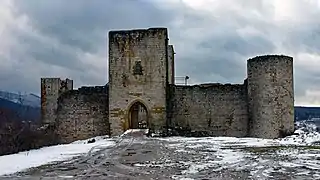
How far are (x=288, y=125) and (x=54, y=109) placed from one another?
15.2 metres

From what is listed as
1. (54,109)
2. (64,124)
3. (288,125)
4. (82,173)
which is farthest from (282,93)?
(82,173)

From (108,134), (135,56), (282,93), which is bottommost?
(108,134)

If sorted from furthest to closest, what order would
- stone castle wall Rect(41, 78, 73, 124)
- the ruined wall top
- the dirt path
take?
stone castle wall Rect(41, 78, 73, 124)
the ruined wall top
the dirt path

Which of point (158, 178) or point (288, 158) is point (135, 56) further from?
point (158, 178)

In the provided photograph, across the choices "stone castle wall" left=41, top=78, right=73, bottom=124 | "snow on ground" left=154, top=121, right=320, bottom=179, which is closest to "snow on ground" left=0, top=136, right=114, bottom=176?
"snow on ground" left=154, top=121, right=320, bottom=179

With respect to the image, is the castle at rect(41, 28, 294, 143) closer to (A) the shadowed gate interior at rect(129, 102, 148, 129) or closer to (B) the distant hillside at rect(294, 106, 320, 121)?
(A) the shadowed gate interior at rect(129, 102, 148, 129)

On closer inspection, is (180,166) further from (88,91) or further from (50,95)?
(50,95)

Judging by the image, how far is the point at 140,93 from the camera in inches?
1117

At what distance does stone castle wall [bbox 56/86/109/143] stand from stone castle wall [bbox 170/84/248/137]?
13.9ft

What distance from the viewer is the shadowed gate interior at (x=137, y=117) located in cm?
2939

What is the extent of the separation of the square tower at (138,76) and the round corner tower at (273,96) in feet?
16.3

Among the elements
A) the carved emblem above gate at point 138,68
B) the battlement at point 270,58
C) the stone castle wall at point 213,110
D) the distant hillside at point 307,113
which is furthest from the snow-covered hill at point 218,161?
the distant hillside at point 307,113

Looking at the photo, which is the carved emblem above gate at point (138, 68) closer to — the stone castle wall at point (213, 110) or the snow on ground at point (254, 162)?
the stone castle wall at point (213, 110)

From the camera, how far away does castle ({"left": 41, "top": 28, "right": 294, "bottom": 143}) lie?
26.5m
